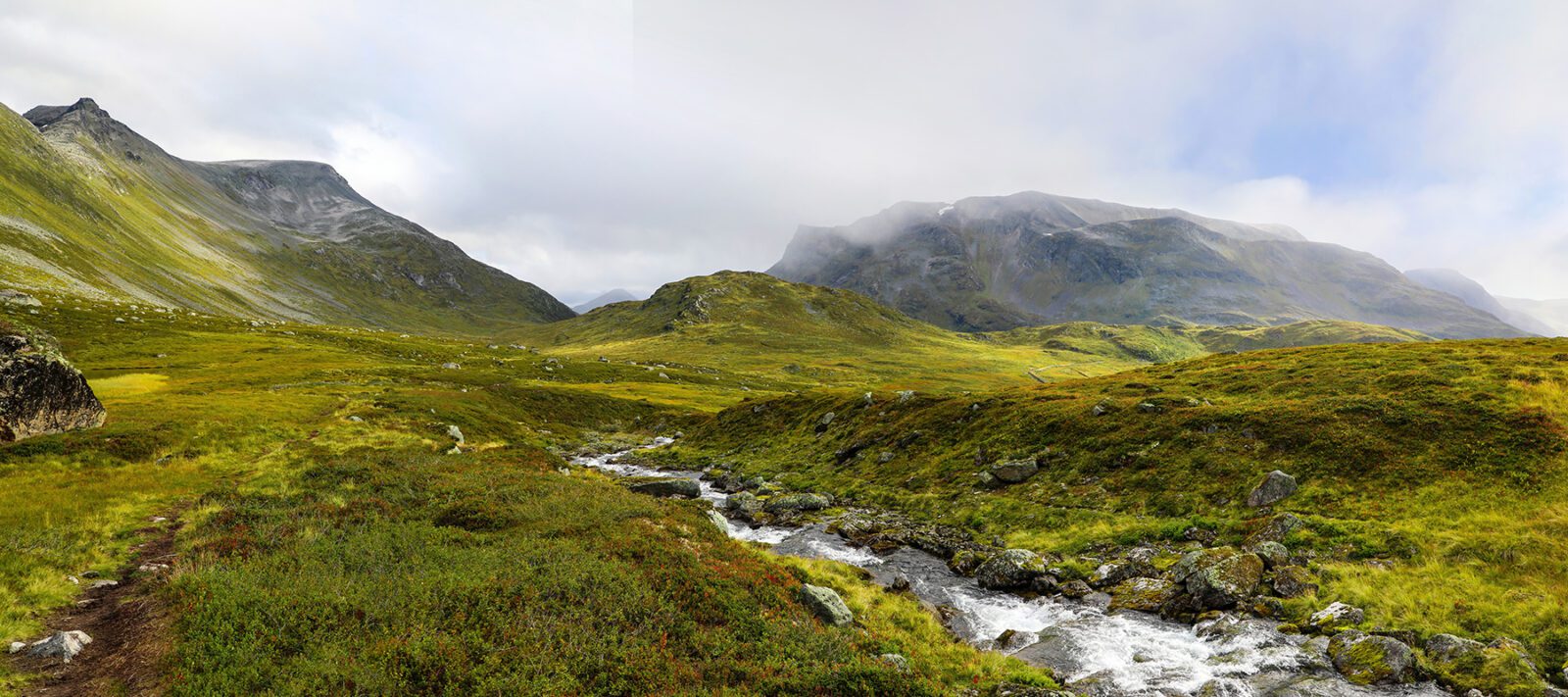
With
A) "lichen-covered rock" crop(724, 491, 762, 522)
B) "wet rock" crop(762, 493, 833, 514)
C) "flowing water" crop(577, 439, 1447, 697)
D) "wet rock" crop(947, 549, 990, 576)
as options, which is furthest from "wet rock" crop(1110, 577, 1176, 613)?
"lichen-covered rock" crop(724, 491, 762, 522)

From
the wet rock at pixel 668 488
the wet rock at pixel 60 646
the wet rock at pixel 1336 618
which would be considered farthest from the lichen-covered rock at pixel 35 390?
the wet rock at pixel 1336 618

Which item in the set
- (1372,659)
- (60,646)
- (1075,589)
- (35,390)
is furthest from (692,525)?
(35,390)

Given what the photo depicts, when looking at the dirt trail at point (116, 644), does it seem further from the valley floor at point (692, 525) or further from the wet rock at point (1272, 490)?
the wet rock at point (1272, 490)

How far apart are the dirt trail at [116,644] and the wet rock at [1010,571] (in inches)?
1106

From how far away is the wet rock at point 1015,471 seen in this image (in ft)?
130

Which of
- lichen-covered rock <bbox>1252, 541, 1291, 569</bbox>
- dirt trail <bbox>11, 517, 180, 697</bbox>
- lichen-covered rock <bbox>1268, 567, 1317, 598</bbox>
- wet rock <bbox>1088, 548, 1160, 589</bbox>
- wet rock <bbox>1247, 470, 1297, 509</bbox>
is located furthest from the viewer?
wet rock <bbox>1247, 470, 1297, 509</bbox>

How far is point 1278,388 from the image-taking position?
43531 mm

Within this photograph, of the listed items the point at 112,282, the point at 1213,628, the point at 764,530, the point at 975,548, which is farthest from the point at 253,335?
the point at 1213,628

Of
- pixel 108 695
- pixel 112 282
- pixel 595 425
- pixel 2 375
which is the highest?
pixel 112 282

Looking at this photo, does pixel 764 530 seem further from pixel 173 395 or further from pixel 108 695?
pixel 173 395

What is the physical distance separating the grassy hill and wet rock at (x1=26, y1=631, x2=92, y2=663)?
3528 cm

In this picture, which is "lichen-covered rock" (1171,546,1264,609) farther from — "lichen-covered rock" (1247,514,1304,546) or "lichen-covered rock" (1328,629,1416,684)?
"lichen-covered rock" (1328,629,1416,684)

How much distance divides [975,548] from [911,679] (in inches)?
667

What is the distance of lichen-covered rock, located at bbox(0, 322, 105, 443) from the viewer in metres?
30.1
